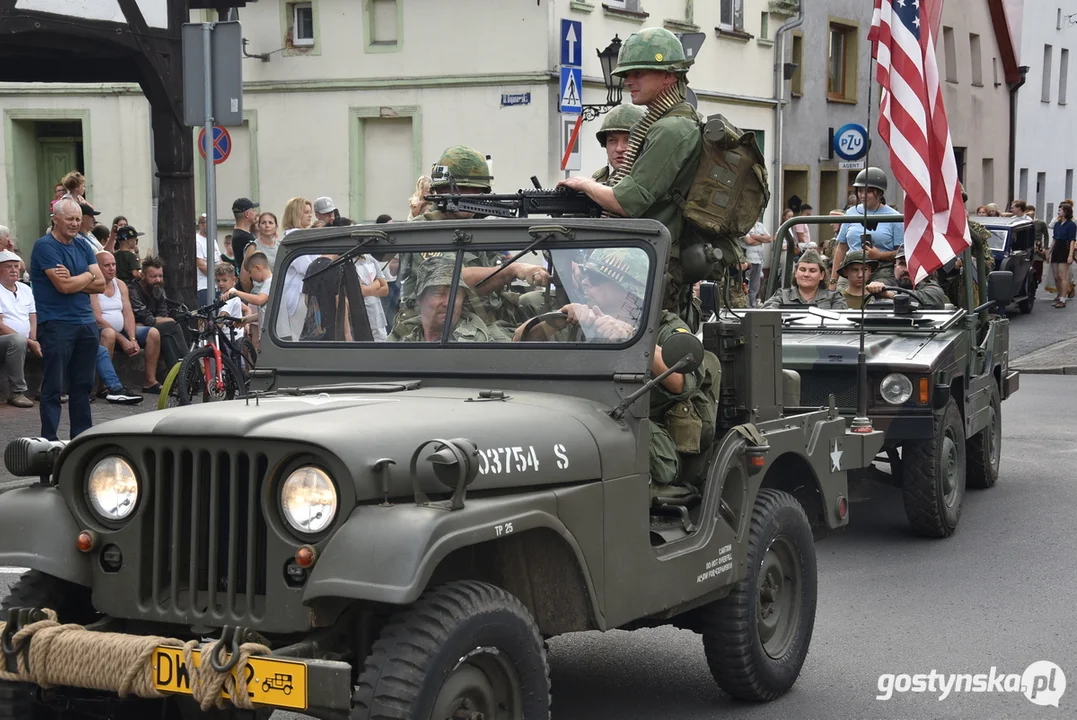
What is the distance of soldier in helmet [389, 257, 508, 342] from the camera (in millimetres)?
5602

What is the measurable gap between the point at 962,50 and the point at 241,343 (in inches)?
1300

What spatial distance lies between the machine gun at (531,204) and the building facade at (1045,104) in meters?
42.4

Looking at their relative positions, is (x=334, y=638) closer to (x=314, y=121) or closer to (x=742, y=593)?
(x=742, y=593)

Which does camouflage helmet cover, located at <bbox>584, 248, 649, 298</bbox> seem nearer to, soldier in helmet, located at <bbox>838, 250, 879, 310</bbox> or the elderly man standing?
soldier in helmet, located at <bbox>838, 250, 879, 310</bbox>

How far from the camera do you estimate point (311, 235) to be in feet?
19.9

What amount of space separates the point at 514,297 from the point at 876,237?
6.72m

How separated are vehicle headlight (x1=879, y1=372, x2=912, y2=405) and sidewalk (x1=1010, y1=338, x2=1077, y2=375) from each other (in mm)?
11232

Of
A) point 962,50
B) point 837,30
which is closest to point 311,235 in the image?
point 837,30

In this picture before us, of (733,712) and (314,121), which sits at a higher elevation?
(314,121)

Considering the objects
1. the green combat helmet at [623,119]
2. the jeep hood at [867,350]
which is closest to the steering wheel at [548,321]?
the green combat helmet at [623,119]

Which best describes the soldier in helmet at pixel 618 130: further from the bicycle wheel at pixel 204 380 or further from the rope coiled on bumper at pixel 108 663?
the bicycle wheel at pixel 204 380

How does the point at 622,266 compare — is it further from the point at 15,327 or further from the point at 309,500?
the point at 15,327

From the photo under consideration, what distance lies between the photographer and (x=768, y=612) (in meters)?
6.25

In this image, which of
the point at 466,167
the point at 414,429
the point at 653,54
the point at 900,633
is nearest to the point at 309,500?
the point at 414,429
